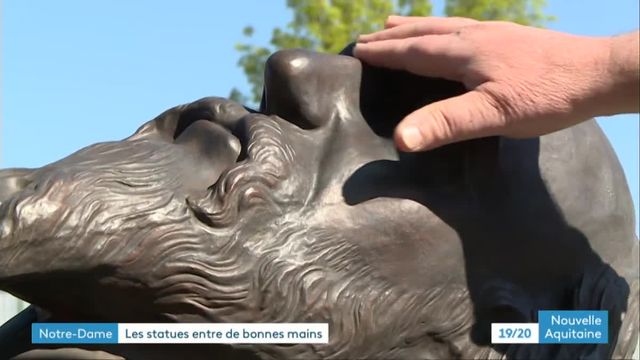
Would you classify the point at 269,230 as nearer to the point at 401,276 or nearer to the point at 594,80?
the point at 401,276

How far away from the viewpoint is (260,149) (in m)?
1.42

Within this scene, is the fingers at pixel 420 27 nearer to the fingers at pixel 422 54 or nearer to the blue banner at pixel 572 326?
the fingers at pixel 422 54

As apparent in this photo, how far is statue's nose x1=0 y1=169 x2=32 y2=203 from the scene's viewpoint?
1362mm

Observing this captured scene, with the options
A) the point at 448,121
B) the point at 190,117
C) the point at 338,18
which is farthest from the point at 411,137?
the point at 338,18

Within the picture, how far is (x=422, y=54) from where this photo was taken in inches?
57.8

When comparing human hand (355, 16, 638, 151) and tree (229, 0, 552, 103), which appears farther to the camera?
tree (229, 0, 552, 103)

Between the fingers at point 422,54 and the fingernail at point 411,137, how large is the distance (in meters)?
0.13

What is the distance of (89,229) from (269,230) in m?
0.25

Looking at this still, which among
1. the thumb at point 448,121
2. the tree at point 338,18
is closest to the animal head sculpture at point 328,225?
the thumb at point 448,121

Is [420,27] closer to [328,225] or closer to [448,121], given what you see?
[448,121]

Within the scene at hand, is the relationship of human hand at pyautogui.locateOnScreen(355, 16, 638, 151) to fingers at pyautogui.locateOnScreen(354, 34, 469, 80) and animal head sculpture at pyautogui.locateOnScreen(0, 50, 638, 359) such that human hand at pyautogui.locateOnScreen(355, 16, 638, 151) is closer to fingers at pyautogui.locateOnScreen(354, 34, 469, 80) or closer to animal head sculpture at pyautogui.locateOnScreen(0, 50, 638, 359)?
fingers at pyautogui.locateOnScreen(354, 34, 469, 80)

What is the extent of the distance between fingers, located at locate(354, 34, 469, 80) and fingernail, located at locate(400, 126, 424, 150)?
0.13 metres

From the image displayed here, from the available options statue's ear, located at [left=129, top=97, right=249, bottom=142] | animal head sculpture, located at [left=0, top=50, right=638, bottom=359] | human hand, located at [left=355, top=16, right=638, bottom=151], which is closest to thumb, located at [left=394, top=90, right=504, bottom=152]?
human hand, located at [left=355, top=16, right=638, bottom=151]

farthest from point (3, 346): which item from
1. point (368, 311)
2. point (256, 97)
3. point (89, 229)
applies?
point (256, 97)
